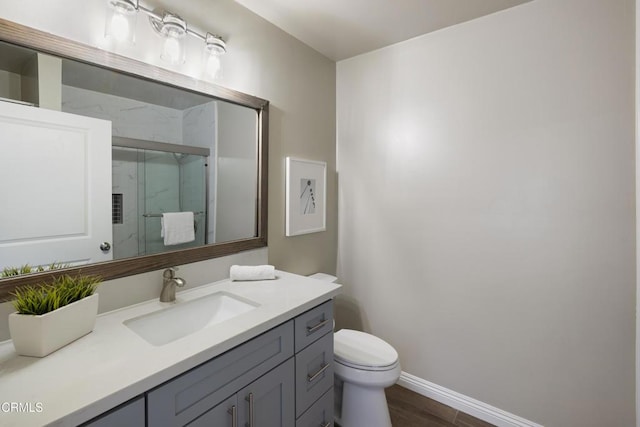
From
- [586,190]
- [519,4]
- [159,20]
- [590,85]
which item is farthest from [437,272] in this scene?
[159,20]

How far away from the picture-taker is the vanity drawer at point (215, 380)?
795 mm

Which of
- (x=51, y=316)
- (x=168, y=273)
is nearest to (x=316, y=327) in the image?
(x=168, y=273)

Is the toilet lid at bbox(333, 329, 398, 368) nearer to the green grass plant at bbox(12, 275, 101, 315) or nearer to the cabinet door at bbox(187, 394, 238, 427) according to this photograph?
the cabinet door at bbox(187, 394, 238, 427)

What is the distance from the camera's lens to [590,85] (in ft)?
4.89

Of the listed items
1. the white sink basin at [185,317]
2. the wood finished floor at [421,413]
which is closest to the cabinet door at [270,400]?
the white sink basin at [185,317]

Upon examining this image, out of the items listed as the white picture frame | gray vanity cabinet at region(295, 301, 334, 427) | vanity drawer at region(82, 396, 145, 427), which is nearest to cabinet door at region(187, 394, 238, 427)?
vanity drawer at region(82, 396, 145, 427)

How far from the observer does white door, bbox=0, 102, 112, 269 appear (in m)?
0.96

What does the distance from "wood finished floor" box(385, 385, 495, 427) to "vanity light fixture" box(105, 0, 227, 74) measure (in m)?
2.21

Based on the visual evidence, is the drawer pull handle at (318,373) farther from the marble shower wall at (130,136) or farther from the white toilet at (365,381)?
the marble shower wall at (130,136)

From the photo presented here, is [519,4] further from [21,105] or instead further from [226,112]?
[21,105]

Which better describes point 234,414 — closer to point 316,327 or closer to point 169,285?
point 316,327

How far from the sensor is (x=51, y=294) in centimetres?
87

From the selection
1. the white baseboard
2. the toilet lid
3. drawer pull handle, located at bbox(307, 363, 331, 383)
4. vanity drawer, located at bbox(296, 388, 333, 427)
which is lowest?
the white baseboard

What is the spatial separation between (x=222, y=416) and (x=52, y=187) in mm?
963
